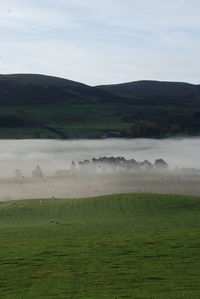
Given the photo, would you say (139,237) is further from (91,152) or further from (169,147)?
(169,147)

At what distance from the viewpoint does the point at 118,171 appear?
126 meters

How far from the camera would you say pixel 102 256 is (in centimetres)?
2994

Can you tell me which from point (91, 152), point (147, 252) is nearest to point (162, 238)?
point (147, 252)

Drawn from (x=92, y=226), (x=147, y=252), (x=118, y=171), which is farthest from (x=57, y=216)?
(x=118, y=171)

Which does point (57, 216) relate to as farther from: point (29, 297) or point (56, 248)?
point (29, 297)

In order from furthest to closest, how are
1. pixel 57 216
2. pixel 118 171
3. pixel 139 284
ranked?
pixel 118 171
pixel 57 216
pixel 139 284

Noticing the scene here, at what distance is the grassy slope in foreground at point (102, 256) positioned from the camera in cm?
2338

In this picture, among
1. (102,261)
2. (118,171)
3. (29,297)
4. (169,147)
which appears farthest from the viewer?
(169,147)

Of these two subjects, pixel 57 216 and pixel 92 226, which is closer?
pixel 92 226

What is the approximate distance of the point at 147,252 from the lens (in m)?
30.6

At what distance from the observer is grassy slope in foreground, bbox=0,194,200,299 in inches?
920

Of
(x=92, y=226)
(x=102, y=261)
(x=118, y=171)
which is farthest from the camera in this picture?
(x=118, y=171)

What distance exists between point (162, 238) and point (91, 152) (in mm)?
144956

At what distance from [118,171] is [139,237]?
9040 cm
